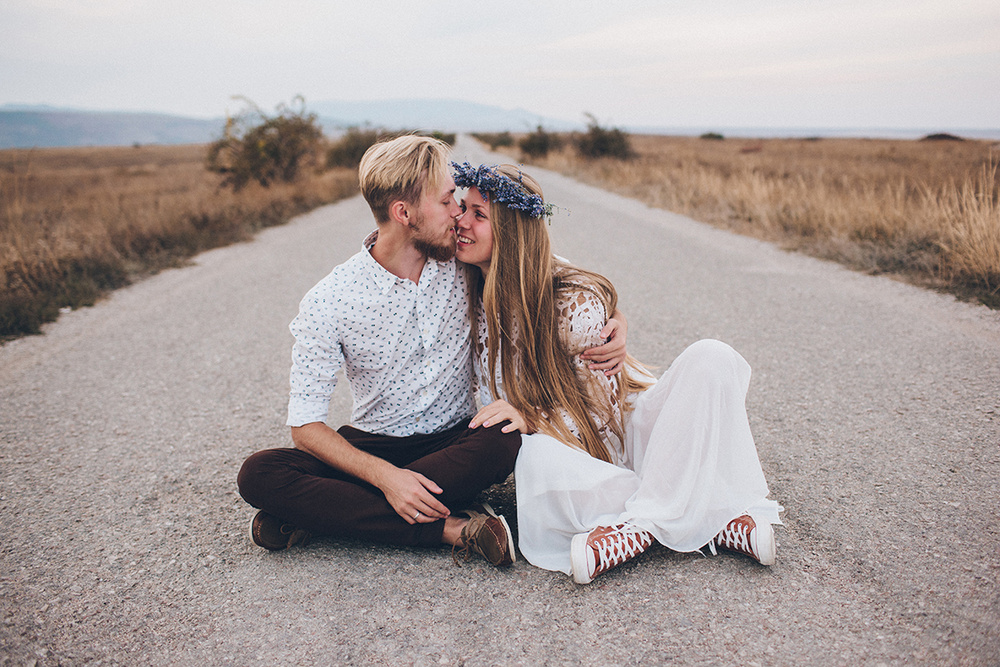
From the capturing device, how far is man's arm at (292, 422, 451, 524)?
2.29m

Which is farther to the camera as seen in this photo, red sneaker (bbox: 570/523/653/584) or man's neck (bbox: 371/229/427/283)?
man's neck (bbox: 371/229/427/283)

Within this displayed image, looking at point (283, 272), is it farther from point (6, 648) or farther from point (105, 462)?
point (6, 648)

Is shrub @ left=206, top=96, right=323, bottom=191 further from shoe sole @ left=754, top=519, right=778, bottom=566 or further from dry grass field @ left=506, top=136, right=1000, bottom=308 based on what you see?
shoe sole @ left=754, top=519, right=778, bottom=566

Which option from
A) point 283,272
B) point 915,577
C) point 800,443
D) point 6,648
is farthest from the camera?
point 283,272

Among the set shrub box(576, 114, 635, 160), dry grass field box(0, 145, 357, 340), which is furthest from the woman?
shrub box(576, 114, 635, 160)

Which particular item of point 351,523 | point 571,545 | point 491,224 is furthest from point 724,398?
point 351,523

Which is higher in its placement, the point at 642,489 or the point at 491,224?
the point at 491,224

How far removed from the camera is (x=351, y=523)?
239 cm

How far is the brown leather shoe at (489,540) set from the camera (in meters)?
2.32

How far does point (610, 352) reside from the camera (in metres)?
2.62

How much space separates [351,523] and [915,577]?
2078 millimetres

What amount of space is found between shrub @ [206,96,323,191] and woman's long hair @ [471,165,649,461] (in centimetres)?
1579

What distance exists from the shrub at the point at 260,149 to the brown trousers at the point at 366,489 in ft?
51.6

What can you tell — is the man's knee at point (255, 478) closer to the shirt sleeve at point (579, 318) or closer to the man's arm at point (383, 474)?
the man's arm at point (383, 474)
